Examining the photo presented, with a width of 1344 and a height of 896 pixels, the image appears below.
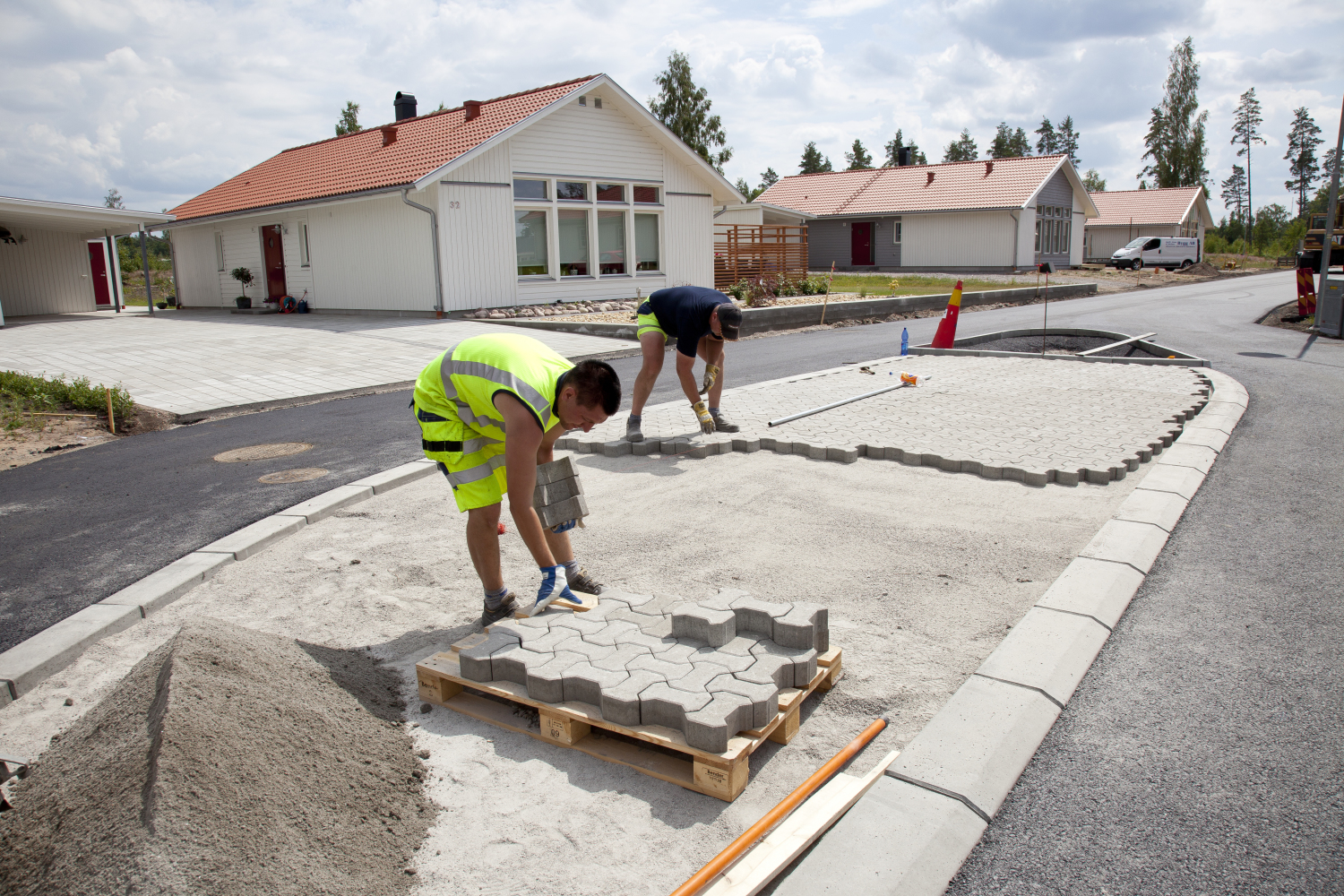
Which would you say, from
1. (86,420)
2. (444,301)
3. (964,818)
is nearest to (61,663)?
(964,818)

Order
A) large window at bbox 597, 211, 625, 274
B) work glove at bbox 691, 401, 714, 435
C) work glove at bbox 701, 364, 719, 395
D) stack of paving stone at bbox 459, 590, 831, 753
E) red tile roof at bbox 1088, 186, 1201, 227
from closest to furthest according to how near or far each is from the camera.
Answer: stack of paving stone at bbox 459, 590, 831, 753
work glove at bbox 691, 401, 714, 435
work glove at bbox 701, 364, 719, 395
large window at bbox 597, 211, 625, 274
red tile roof at bbox 1088, 186, 1201, 227

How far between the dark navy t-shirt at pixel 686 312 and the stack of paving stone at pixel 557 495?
333 centimetres

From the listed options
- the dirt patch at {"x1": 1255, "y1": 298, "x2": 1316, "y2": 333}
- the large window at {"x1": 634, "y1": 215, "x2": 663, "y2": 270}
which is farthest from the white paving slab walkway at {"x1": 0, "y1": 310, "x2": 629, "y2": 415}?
the dirt patch at {"x1": 1255, "y1": 298, "x2": 1316, "y2": 333}

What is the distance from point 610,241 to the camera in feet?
72.1

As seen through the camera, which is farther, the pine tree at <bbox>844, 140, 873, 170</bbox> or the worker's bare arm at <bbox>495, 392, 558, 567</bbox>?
the pine tree at <bbox>844, 140, 873, 170</bbox>

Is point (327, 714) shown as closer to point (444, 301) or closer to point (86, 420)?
point (86, 420)

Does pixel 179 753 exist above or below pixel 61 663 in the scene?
above

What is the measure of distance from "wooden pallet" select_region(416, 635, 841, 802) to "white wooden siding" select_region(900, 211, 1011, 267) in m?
38.7

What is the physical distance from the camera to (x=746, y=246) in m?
28.0

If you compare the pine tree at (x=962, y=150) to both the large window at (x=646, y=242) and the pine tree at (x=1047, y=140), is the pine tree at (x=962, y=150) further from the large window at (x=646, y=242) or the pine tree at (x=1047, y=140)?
the large window at (x=646, y=242)

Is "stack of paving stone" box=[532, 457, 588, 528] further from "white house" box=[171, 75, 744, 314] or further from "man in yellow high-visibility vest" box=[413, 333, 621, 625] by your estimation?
"white house" box=[171, 75, 744, 314]

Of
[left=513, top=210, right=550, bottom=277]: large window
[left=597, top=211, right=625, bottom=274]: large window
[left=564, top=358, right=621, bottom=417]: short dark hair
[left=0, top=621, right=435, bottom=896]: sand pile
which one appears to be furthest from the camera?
[left=597, top=211, right=625, bottom=274]: large window

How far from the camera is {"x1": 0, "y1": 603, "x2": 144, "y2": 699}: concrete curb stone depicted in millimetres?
3535

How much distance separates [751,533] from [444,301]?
1484 centimetres
